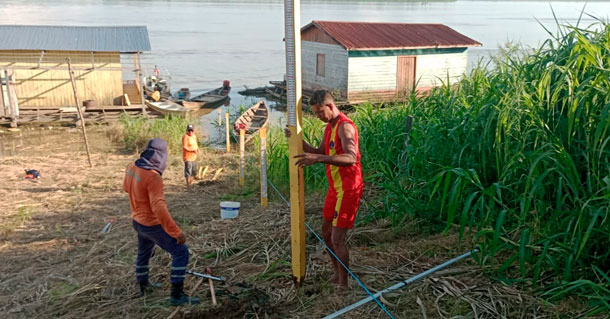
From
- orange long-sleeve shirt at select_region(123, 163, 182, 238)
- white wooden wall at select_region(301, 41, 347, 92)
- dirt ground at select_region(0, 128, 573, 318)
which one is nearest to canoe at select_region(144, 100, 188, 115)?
white wooden wall at select_region(301, 41, 347, 92)

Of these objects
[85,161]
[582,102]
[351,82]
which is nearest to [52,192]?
[85,161]

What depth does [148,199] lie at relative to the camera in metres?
4.58

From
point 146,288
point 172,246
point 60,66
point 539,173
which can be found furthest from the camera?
point 60,66

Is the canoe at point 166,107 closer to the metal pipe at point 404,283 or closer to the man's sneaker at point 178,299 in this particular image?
the man's sneaker at point 178,299

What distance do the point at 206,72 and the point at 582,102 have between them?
3374 cm

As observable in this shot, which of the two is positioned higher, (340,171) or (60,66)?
(60,66)

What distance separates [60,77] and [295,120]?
61.3 feet

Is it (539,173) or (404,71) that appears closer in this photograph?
(539,173)

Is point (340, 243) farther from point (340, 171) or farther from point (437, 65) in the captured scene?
point (437, 65)

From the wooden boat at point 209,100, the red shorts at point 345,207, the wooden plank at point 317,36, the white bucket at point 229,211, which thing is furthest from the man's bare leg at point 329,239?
the wooden boat at point 209,100

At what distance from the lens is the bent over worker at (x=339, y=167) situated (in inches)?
166

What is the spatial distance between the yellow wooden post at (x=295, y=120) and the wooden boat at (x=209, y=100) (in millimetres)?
19686

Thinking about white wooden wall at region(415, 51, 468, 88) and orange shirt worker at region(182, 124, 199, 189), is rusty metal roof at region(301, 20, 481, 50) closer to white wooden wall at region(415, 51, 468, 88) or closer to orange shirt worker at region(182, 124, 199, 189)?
white wooden wall at region(415, 51, 468, 88)

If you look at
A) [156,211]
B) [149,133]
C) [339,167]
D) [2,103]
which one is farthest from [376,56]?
[156,211]
